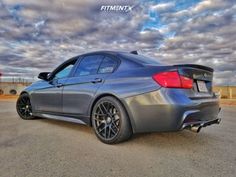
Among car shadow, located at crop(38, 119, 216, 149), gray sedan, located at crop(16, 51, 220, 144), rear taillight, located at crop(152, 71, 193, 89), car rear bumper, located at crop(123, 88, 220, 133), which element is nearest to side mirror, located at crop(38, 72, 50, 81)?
gray sedan, located at crop(16, 51, 220, 144)

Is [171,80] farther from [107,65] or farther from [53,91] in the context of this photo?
[53,91]

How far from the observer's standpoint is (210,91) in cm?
363

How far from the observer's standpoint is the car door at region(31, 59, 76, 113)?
458 centimetres

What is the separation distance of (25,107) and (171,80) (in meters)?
4.27

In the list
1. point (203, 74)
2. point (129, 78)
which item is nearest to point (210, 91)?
point (203, 74)

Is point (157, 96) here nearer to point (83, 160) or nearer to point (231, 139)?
point (83, 160)

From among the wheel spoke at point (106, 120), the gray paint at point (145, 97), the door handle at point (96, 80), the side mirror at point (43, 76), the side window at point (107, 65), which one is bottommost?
the wheel spoke at point (106, 120)

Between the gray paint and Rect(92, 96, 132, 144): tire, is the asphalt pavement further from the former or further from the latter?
the gray paint

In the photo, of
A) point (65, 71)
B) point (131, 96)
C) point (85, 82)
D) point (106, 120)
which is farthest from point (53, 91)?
point (131, 96)

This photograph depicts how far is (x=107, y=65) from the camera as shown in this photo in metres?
3.84

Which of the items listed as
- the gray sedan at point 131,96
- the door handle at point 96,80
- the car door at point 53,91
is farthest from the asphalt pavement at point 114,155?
the door handle at point 96,80

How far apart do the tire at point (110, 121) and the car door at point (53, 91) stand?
46.9 inches

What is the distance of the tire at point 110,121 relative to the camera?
3289 millimetres

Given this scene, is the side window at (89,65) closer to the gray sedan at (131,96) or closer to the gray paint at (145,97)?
the gray sedan at (131,96)
